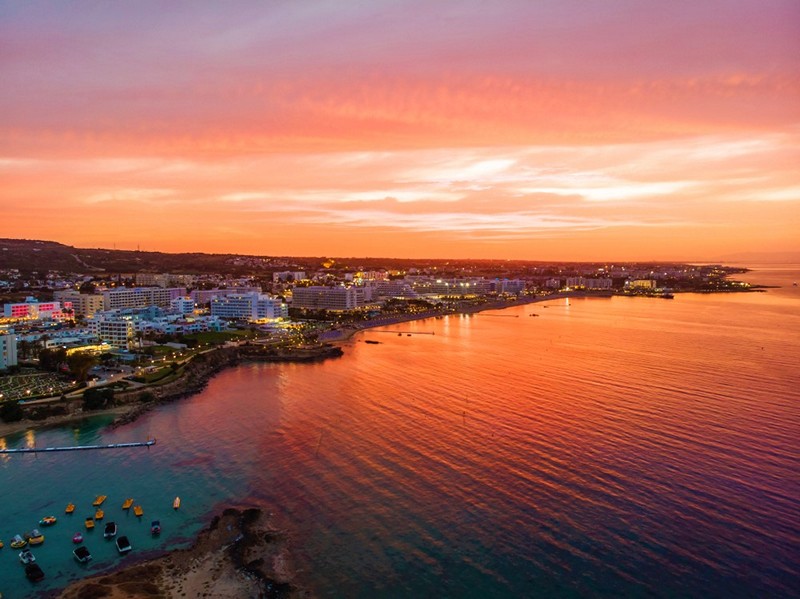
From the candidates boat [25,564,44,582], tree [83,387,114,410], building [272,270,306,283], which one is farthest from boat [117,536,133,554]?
building [272,270,306,283]

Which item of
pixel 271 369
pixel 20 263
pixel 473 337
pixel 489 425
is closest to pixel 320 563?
pixel 489 425

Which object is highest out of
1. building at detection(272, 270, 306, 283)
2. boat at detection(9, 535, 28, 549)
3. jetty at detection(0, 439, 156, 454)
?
building at detection(272, 270, 306, 283)

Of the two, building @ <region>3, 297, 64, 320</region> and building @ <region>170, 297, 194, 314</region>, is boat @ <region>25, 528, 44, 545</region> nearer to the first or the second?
building @ <region>170, 297, 194, 314</region>

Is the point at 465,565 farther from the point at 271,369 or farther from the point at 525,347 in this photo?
the point at 525,347

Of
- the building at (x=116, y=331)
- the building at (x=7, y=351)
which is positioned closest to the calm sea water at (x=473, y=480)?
the building at (x=7, y=351)

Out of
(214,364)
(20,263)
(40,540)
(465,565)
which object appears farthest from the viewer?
(20,263)
